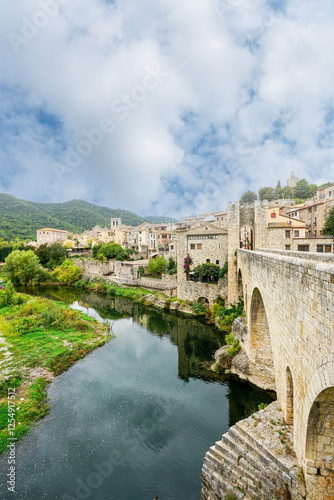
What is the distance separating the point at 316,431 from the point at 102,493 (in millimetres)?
6533

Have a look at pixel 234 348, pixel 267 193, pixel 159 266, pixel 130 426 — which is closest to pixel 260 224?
pixel 234 348

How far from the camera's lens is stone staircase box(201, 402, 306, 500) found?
520 centimetres

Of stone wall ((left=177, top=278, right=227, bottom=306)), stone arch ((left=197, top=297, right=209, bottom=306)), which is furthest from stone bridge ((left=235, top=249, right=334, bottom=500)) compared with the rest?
stone arch ((left=197, top=297, right=209, bottom=306))

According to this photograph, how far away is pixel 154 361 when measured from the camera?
15258 mm

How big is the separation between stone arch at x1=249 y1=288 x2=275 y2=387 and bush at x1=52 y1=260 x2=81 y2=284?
34476mm

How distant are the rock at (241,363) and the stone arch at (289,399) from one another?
5764 millimetres

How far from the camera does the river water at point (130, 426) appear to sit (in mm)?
7402

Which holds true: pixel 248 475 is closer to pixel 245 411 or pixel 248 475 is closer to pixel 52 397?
pixel 245 411

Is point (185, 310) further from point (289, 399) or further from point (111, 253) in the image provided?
point (111, 253)

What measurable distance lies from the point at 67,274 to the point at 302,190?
49.2m

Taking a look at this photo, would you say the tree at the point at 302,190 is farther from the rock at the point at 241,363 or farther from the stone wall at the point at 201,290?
the rock at the point at 241,363

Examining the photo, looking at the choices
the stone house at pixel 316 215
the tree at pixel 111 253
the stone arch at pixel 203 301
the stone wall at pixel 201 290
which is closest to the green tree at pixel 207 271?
the stone wall at pixel 201 290

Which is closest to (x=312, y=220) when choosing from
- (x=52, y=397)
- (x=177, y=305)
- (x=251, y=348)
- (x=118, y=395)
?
(x=177, y=305)

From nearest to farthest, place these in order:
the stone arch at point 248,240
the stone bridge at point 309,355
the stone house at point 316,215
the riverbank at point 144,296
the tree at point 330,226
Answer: the stone bridge at point 309,355, the stone arch at point 248,240, the tree at point 330,226, the riverbank at point 144,296, the stone house at point 316,215
